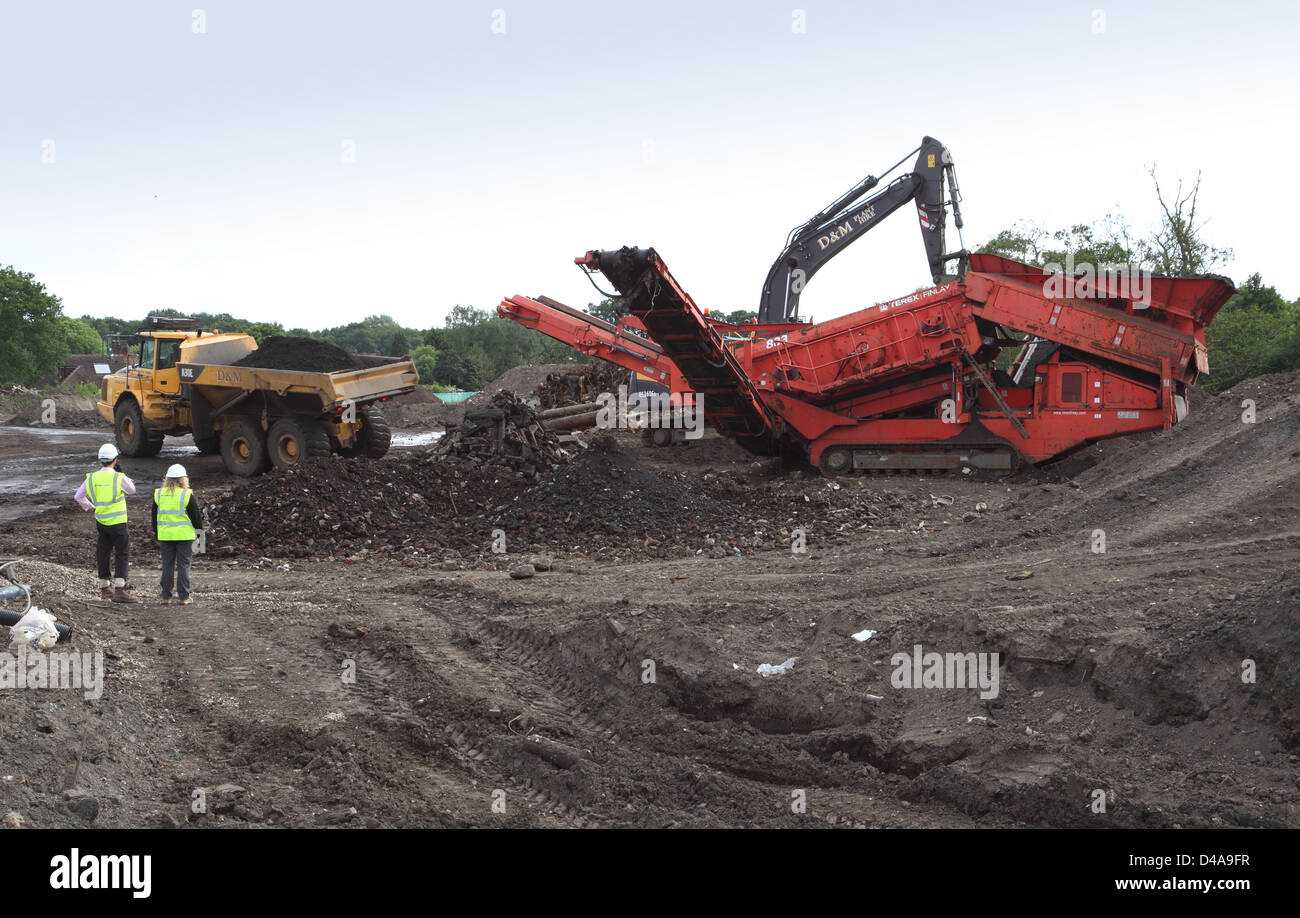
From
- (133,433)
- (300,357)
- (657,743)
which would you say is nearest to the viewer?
(657,743)

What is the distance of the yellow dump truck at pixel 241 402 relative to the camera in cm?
1681

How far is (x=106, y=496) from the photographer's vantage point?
881 centimetres

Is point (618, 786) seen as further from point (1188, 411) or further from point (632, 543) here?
point (1188, 411)

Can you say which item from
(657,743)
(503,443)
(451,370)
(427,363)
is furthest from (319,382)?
(427,363)

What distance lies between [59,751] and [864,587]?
19.0 ft

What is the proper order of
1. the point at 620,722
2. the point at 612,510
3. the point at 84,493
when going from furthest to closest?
the point at 612,510, the point at 84,493, the point at 620,722

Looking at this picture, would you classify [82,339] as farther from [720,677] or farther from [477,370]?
[720,677]

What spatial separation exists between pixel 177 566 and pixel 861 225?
12.3 metres

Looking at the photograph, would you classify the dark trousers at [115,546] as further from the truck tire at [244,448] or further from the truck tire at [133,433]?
the truck tire at [133,433]

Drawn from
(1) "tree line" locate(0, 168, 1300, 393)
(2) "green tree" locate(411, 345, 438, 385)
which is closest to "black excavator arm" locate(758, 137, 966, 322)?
(1) "tree line" locate(0, 168, 1300, 393)

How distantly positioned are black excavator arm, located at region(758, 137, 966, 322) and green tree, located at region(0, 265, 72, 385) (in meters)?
37.4

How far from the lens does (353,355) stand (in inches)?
705

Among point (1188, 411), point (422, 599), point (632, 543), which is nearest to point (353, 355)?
point (632, 543)

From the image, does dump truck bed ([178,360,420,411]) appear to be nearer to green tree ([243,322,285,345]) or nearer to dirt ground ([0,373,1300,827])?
dirt ground ([0,373,1300,827])
